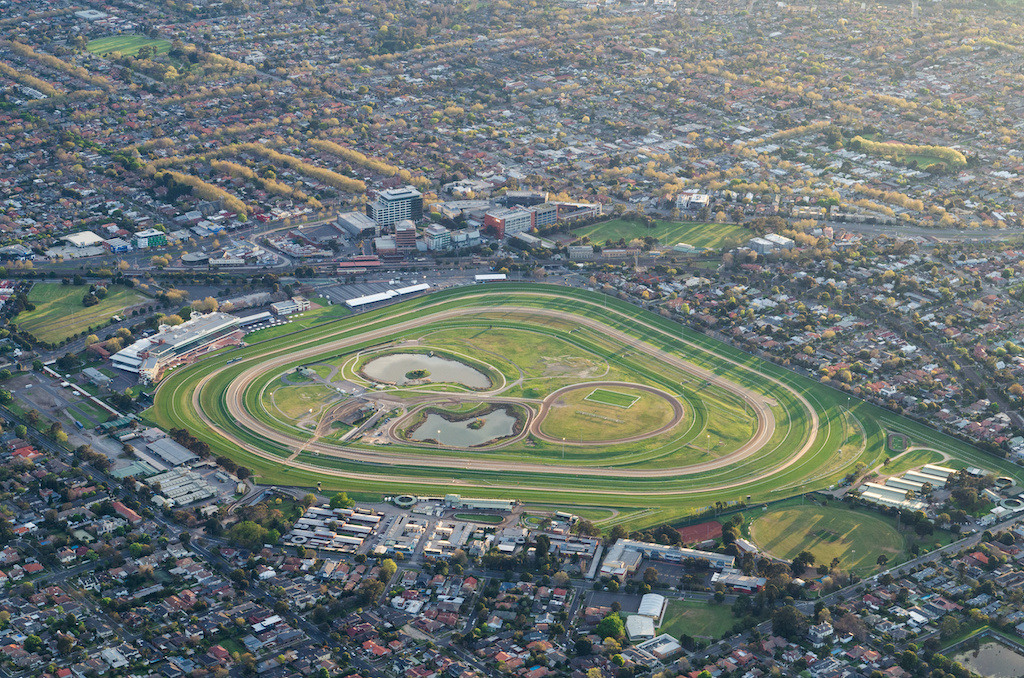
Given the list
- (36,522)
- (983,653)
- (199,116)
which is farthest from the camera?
(199,116)

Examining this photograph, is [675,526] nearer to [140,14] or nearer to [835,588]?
[835,588]

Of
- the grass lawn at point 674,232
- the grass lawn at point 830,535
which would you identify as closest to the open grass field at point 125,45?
the grass lawn at point 674,232

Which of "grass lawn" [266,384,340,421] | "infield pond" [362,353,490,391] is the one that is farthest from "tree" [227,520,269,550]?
"infield pond" [362,353,490,391]

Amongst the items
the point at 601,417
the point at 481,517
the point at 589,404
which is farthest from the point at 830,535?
the point at 589,404

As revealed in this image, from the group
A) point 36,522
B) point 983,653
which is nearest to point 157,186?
point 36,522

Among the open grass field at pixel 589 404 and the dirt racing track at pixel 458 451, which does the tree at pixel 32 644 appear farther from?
the dirt racing track at pixel 458 451

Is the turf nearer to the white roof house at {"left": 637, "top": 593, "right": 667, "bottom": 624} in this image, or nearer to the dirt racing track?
the dirt racing track
